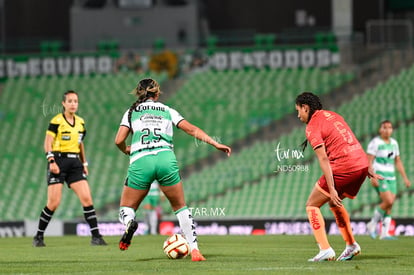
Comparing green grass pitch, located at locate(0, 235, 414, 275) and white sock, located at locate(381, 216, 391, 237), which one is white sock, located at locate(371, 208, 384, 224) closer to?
white sock, located at locate(381, 216, 391, 237)

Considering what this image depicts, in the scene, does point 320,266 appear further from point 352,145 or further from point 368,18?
point 368,18

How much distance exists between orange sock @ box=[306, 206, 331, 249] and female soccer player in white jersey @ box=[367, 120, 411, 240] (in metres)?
6.35

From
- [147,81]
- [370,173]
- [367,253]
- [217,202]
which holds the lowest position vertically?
[217,202]

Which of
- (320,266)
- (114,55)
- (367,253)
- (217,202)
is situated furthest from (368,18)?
(320,266)

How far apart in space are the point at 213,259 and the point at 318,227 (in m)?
1.45

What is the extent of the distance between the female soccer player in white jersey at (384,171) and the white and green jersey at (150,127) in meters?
7.30

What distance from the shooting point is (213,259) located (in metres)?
12.3

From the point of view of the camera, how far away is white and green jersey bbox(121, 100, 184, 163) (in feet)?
38.0

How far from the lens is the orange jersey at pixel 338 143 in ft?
38.5

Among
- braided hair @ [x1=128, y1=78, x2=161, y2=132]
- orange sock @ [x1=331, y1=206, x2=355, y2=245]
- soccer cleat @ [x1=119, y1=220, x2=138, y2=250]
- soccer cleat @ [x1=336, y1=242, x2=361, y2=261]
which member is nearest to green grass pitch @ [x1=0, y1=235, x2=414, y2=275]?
soccer cleat @ [x1=336, y1=242, x2=361, y2=261]

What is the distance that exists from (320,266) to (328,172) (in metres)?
1.19

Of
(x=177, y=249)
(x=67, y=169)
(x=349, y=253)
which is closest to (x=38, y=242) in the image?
(x=67, y=169)

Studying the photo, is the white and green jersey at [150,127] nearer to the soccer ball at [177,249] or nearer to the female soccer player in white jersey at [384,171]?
the soccer ball at [177,249]

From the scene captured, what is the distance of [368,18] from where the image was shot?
35375 millimetres
